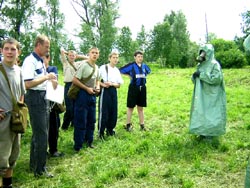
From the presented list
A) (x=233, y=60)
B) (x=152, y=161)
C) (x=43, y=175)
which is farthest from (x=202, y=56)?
(x=233, y=60)

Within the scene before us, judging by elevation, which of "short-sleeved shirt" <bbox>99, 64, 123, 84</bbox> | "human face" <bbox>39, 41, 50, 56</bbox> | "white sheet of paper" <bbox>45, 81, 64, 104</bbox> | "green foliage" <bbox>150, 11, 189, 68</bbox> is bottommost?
"white sheet of paper" <bbox>45, 81, 64, 104</bbox>

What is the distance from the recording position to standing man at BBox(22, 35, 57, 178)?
4.57 m

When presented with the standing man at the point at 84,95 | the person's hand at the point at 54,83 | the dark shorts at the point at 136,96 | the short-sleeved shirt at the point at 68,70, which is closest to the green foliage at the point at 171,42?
the dark shorts at the point at 136,96

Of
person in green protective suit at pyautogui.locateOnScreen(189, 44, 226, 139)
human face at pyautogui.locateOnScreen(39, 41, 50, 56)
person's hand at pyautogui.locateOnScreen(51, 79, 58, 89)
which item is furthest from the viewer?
person in green protective suit at pyautogui.locateOnScreen(189, 44, 226, 139)

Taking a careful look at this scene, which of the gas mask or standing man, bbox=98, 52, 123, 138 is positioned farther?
standing man, bbox=98, 52, 123, 138

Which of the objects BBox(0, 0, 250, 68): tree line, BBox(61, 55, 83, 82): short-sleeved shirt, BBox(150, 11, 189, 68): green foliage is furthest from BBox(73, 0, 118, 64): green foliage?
BBox(61, 55, 83, 82): short-sleeved shirt

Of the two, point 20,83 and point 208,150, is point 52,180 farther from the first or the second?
point 208,150

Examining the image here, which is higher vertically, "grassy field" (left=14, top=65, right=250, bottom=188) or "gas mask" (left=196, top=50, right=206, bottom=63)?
"gas mask" (left=196, top=50, right=206, bottom=63)

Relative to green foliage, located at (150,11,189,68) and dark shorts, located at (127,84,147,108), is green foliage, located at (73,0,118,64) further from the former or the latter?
dark shorts, located at (127,84,147,108)

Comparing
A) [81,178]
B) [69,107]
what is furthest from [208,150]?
[69,107]

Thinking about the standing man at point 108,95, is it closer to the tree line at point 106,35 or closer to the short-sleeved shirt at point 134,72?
the short-sleeved shirt at point 134,72

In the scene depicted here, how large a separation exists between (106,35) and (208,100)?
28.3 metres

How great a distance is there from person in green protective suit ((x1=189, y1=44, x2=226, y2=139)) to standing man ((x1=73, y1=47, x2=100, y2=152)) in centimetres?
211

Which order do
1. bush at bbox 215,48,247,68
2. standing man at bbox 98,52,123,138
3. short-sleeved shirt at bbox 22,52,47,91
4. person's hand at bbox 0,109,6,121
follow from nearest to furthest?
person's hand at bbox 0,109,6,121, short-sleeved shirt at bbox 22,52,47,91, standing man at bbox 98,52,123,138, bush at bbox 215,48,247,68
